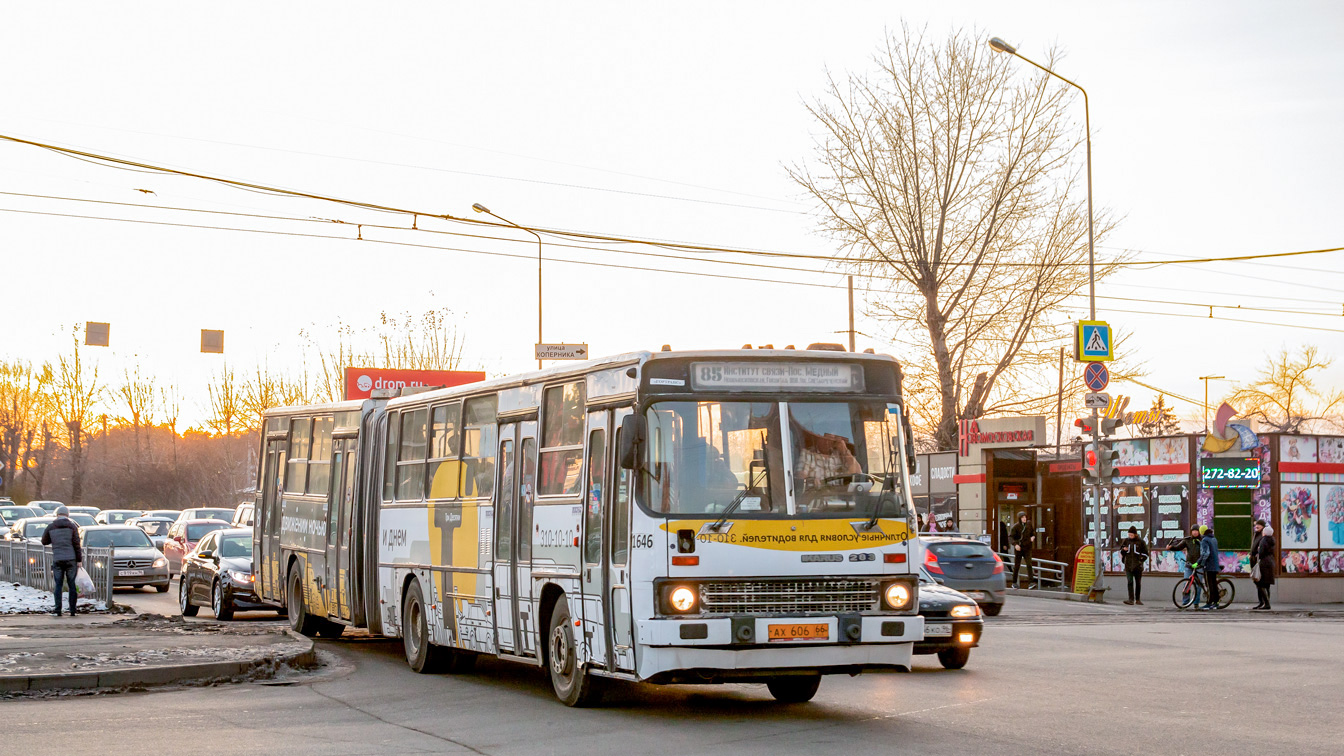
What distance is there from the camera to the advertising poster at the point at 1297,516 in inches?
1337

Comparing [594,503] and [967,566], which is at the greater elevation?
[594,503]

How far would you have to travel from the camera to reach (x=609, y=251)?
3014 cm

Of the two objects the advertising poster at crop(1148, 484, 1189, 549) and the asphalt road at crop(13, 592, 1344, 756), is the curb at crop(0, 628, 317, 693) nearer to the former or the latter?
the asphalt road at crop(13, 592, 1344, 756)

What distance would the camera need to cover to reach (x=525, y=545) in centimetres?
1346

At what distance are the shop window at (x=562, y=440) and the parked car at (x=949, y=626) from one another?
466 centimetres

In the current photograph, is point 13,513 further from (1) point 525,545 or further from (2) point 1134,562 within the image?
(1) point 525,545

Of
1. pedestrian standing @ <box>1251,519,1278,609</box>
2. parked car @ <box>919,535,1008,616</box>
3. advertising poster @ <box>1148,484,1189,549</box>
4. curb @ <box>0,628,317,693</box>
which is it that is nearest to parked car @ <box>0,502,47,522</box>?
advertising poster @ <box>1148,484,1189,549</box>

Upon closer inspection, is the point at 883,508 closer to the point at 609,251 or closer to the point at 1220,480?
the point at 609,251

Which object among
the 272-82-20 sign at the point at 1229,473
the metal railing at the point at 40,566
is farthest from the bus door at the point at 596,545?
the 272-82-20 sign at the point at 1229,473

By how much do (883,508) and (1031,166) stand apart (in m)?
33.5

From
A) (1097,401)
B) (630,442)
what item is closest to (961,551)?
(1097,401)

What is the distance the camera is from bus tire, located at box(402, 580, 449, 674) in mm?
15906

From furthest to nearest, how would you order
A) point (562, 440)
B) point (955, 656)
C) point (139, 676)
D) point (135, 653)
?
1. point (955, 656)
2. point (135, 653)
3. point (139, 676)
4. point (562, 440)

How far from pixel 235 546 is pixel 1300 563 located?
77.4ft
